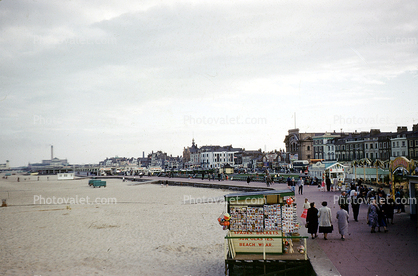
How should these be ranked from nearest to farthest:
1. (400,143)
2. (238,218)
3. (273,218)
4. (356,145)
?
(273,218)
(238,218)
(400,143)
(356,145)

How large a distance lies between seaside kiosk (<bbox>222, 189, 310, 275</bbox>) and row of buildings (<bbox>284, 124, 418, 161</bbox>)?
229 feet

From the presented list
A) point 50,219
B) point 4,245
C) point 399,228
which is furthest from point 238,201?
point 50,219

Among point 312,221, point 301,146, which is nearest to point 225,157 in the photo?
point 301,146

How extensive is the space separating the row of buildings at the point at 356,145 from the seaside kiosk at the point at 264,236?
229 ft

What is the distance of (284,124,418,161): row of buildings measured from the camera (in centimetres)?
7100

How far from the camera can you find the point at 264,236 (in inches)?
388

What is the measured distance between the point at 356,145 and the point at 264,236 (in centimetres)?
8568

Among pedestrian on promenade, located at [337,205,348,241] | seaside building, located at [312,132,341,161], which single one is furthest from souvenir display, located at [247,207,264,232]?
seaside building, located at [312,132,341,161]

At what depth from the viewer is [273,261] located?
952 centimetres

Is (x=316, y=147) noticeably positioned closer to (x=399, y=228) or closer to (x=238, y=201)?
(x=399, y=228)

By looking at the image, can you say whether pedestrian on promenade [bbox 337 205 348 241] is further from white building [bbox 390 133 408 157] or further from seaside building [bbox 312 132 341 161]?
seaside building [bbox 312 132 341 161]

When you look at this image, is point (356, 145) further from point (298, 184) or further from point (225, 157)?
point (225, 157)

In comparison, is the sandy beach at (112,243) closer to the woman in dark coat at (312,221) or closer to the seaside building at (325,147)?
the woman in dark coat at (312,221)

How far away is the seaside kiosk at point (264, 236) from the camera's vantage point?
9.57 m
